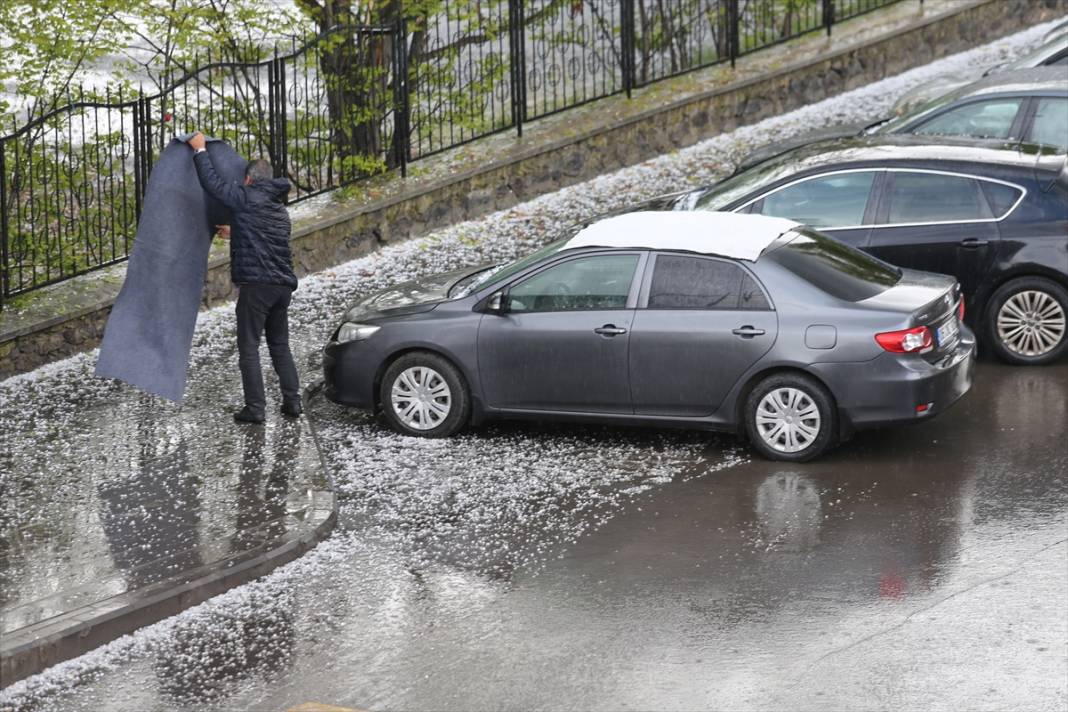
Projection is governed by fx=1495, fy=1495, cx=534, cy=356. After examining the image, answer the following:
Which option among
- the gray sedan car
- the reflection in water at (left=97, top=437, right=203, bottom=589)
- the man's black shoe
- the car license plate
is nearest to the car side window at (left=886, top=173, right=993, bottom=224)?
the gray sedan car

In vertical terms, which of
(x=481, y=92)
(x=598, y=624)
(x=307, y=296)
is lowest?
→ (x=598, y=624)

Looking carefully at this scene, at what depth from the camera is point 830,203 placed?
12.0m

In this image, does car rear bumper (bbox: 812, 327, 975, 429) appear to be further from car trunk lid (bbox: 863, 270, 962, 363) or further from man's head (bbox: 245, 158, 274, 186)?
man's head (bbox: 245, 158, 274, 186)

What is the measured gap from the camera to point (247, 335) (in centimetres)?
1080

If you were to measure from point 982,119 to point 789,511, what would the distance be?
7.29 meters

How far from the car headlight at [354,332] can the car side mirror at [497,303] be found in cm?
85

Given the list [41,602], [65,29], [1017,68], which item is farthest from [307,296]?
[1017,68]

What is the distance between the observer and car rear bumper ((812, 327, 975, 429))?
31.3 ft

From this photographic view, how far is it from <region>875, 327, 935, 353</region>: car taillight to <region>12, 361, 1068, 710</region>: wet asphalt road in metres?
0.78

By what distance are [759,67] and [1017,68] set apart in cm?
346

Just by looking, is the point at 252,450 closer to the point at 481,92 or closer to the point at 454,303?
the point at 454,303

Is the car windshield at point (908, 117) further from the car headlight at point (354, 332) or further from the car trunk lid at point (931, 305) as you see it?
the car headlight at point (354, 332)

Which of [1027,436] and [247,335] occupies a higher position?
[247,335]

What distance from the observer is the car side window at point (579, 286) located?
400 inches
